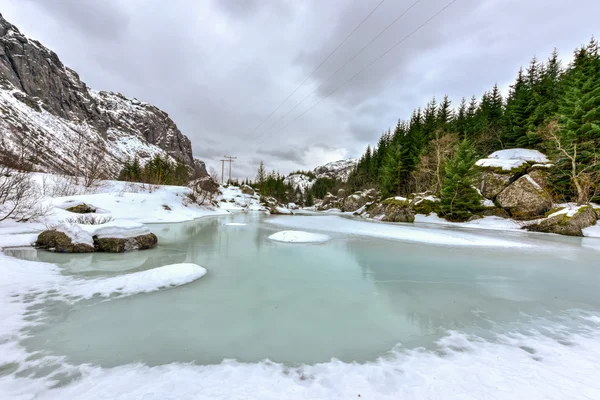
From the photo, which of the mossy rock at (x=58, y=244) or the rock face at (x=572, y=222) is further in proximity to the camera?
the rock face at (x=572, y=222)

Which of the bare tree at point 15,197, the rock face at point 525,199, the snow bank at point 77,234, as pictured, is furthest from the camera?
the rock face at point 525,199

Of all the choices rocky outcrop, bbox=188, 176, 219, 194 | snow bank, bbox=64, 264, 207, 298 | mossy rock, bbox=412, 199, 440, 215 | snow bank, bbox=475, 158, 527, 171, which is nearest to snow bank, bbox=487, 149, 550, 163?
snow bank, bbox=475, 158, 527, 171

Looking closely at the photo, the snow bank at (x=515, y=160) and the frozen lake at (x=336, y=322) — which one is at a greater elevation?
the snow bank at (x=515, y=160)

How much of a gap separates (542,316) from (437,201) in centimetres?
2485

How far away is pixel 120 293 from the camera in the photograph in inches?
161

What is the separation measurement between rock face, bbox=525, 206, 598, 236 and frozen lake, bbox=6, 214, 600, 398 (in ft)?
43.7

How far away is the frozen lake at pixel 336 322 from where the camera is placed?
2.38 metres

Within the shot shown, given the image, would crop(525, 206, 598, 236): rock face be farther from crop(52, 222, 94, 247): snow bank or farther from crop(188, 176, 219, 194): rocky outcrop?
crop(188, 176, 219, 194): rocky outcrop

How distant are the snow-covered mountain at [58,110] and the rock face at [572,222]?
42323 mm

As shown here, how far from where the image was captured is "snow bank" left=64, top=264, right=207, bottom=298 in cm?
413

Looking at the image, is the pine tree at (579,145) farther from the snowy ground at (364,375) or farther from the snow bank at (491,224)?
the snowy ground at (364,375)

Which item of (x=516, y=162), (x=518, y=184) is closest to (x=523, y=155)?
(x=516, y=162)

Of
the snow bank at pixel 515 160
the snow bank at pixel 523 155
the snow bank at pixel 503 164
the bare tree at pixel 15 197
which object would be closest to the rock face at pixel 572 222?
the snow bank at pixel 503 164

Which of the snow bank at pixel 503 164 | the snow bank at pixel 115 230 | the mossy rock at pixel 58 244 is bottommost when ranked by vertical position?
the mossy rock at pixel 58 244
